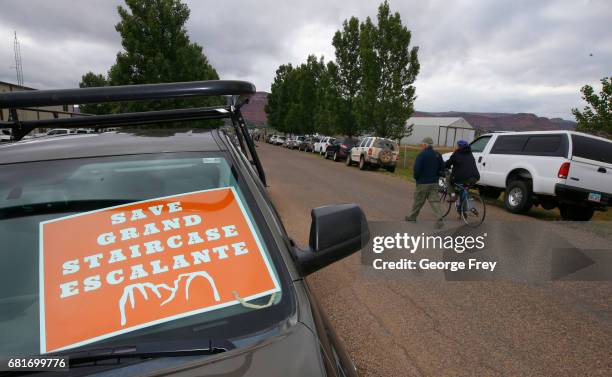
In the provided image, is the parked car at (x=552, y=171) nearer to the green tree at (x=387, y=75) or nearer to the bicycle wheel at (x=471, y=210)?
the bicycle wheel at (x=471, y=210)

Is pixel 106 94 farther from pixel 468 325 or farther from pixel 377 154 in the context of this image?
pixel 377 154

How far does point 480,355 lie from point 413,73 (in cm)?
2428

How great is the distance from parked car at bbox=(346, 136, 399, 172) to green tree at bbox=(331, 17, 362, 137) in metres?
11.7

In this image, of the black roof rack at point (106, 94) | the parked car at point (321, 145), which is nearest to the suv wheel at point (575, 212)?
the black roof rack at point (106, 94)

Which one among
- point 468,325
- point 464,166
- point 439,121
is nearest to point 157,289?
point 468,325

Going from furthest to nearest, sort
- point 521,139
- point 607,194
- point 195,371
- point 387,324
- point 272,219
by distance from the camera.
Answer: point 521,139, point 607,194, point 387,324, point 272,219, point 195,371

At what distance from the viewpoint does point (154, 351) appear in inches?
46.0

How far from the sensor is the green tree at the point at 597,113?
11.6 metres

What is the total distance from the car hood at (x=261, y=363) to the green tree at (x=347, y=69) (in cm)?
3126

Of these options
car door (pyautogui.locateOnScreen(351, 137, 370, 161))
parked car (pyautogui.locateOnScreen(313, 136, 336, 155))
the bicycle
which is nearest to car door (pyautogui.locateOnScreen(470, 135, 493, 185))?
the bicycle

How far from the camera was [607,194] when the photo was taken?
8.34 m

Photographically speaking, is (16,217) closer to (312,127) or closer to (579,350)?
(579,350)

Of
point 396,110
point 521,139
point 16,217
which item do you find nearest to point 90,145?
point 16,217

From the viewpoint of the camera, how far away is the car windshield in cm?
126
